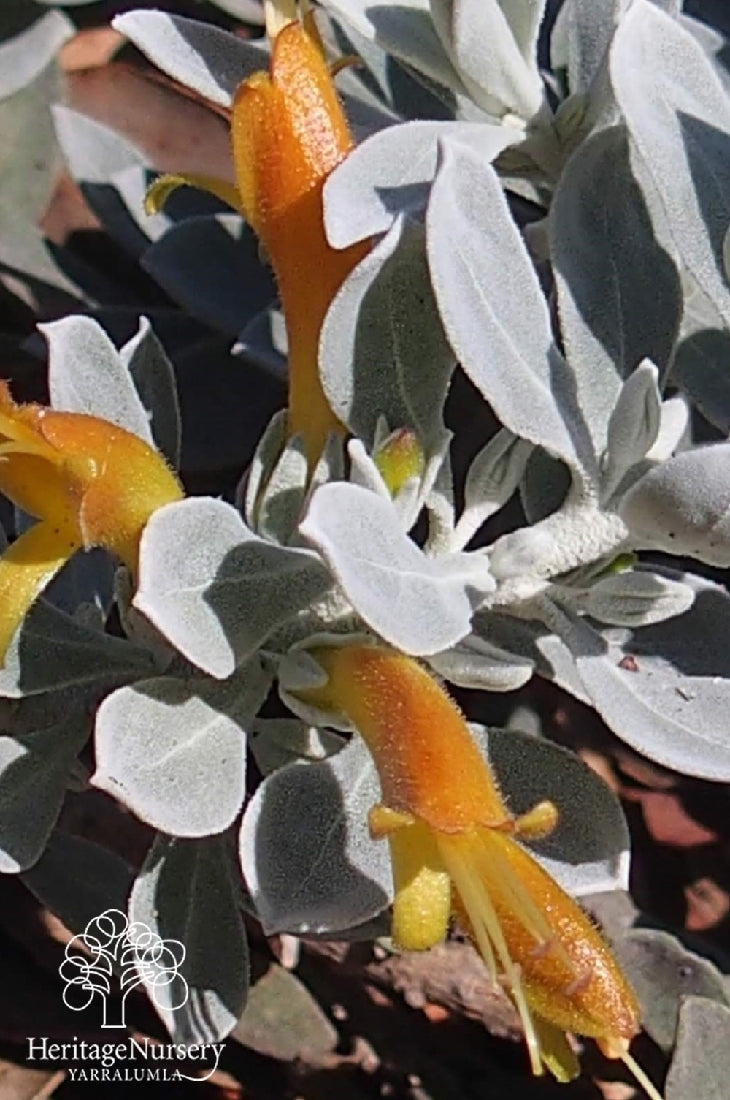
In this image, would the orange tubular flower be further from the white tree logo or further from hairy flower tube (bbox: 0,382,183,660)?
the white tree logo

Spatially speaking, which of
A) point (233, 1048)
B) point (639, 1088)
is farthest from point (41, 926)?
point (639, 1088)

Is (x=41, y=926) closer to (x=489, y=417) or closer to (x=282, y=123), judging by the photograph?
(x=489, y=417)


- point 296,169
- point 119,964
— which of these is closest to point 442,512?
point 296,169

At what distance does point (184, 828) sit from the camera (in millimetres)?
988

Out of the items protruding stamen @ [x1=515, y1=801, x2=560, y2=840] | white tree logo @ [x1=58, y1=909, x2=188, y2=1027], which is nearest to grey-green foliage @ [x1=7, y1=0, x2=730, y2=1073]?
white tree logo @ [x1=58, y1=909, x2=188, y2=1027]

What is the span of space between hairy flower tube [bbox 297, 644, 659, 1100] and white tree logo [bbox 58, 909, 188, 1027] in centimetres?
32

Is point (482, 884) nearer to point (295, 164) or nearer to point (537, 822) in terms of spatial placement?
point (537, 822)

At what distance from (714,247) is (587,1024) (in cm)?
53

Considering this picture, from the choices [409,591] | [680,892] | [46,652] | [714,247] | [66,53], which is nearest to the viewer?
[409,591]

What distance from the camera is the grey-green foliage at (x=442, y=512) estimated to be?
95cm

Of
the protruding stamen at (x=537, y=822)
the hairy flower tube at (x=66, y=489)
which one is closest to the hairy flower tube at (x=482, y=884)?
the protruding stamen at (x=537, y=822)

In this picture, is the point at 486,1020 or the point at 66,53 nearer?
the point at 486,1020

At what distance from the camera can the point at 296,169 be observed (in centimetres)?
104

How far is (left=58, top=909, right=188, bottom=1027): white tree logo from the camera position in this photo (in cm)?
118
